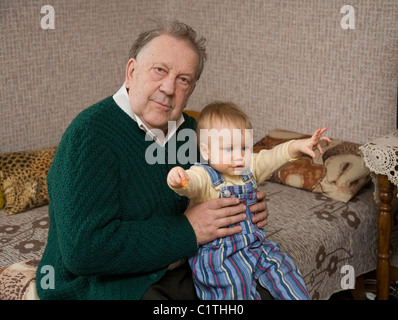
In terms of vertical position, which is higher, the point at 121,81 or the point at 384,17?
the point at 384,17

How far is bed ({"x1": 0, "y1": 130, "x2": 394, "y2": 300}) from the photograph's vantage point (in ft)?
6.82

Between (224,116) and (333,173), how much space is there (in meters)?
1.26

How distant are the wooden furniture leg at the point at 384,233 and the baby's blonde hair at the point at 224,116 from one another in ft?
3.08

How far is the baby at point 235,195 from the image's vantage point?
142cm

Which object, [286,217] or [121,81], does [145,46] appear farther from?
[121,81]

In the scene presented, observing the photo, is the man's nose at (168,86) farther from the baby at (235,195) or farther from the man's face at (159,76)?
the baby at (235,195)

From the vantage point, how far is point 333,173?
253 cm

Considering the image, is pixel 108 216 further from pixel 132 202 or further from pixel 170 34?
pixel 170 34

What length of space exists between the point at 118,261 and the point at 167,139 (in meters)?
0.41

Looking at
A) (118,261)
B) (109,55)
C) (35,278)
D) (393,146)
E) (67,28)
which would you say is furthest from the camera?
(109,55)

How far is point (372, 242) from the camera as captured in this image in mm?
2484

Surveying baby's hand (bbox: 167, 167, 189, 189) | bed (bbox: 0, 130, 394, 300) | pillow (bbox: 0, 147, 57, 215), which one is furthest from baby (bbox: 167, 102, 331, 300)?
pillow (bbox: 0, 147, 57, 215)

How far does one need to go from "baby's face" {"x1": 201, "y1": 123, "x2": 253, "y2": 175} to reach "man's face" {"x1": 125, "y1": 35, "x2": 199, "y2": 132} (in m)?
0.16
